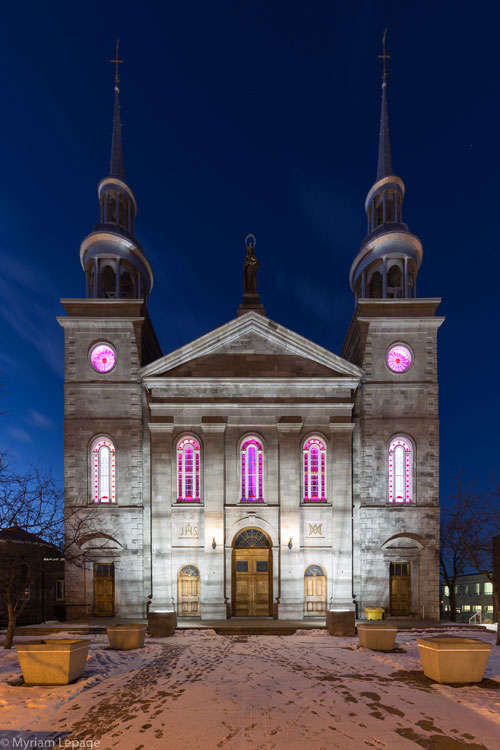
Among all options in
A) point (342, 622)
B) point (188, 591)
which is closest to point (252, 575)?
point (188, 591)

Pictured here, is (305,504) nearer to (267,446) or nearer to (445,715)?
(267,446)

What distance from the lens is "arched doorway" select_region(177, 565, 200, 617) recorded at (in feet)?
86.8

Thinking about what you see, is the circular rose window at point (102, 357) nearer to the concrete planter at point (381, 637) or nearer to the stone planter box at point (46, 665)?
the stone planter box at point (46, 665)

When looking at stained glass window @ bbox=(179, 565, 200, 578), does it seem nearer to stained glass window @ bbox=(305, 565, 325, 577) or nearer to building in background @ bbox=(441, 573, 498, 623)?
stained glass window @ bbox=(305, 565, 325, 577)

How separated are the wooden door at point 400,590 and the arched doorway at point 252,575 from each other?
6414mm

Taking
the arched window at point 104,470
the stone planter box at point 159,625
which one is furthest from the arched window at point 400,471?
the arched window at point 104,470

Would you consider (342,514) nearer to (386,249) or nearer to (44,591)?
(386,249)

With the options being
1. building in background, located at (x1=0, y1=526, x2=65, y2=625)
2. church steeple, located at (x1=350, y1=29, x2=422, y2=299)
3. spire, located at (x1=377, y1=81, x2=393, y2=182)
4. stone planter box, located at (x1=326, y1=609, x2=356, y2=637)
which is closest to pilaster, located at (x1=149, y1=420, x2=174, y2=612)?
building in background, located at (x1=0, y1=526, x2=65, y2=625)

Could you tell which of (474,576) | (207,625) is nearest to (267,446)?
(207,625)

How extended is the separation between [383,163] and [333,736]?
34568 millimetres

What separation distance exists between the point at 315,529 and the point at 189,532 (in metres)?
6.62

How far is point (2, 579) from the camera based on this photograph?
819 inches

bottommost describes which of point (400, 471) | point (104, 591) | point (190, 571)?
point (104, 591)

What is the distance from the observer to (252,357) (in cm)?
2839
